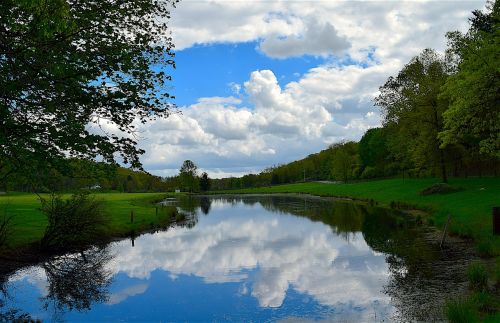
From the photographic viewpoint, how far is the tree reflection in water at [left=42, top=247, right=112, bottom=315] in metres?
17.9

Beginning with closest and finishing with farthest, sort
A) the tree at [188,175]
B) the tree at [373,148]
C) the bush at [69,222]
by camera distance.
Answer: the bush at [69,222]
the tree at [373,148]
the tree at [188,175]

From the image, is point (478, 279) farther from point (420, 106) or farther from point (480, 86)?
point (420, 106)

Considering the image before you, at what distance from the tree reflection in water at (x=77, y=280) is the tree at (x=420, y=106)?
44.2 meters

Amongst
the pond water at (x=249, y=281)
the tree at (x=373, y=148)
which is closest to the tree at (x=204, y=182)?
the tree at (x=373, y=148)

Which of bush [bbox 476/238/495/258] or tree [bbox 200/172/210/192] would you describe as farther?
tree [bbox 200/172/210/192]

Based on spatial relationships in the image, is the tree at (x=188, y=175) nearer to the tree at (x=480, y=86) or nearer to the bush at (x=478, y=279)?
the tree at (x=480, y=86)

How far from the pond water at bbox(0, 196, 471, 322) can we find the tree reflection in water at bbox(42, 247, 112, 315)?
0.05 meters

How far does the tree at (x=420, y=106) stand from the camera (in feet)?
179

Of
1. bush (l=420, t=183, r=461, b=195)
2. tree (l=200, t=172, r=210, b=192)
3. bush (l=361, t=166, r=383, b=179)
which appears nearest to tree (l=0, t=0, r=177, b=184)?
bush (l=420, t=183, r=461, b=195)

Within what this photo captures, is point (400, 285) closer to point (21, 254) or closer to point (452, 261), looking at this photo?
point (452, 261)

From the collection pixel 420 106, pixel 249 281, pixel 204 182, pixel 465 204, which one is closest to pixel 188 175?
pixel 204 182

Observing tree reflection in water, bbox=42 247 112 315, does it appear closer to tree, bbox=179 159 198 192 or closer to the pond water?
the pond water

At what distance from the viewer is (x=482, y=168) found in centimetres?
6575

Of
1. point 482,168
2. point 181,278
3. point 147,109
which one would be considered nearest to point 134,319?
point 181,278
